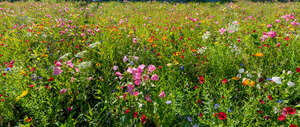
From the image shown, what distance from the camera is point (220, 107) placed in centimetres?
151

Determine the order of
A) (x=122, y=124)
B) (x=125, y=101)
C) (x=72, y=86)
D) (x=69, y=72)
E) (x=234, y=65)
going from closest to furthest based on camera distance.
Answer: (x=122, y=124), (x=125, y=101), (x=72, y=86), (x=69, y=72), (x=234, y=65)

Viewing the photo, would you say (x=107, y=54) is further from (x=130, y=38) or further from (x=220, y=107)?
(x=220, y=107)

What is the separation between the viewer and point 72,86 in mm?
1792

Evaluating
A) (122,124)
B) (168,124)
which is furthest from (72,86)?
(168,124)

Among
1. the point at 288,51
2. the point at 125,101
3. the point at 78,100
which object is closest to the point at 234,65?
the point at 288,51

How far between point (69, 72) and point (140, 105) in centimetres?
100

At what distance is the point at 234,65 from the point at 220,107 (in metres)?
0.95

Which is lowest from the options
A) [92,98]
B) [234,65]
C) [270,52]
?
[92,98]

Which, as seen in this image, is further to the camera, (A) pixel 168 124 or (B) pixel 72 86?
(B) pixel 72 86

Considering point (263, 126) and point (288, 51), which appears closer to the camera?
point (263, 126)

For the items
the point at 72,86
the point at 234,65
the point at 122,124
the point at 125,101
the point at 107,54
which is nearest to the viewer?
the point at 122,124

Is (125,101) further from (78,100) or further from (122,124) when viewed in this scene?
(78,100)

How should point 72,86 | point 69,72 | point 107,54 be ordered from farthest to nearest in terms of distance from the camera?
1. point 107,54
2. point 69,72
3. point 72,86

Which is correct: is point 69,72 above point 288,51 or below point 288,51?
below
